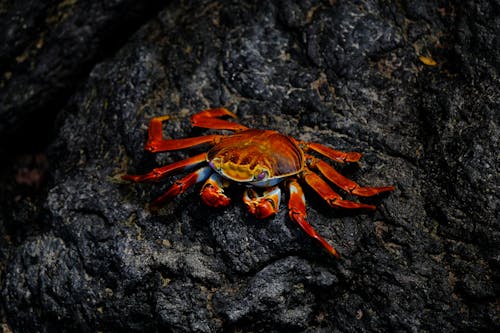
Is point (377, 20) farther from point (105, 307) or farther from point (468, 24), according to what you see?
point (105, 307)

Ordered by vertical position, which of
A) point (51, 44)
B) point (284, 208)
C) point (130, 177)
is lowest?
point (284, 208)

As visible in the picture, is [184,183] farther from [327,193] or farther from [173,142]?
[327,193]

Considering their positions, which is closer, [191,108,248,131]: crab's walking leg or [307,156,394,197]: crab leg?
[307,156,394,197]: crab leg

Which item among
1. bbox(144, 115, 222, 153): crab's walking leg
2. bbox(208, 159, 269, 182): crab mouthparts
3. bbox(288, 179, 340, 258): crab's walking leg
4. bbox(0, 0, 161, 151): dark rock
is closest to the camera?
bbox(288, 179, 340, 258): crab's walking leg

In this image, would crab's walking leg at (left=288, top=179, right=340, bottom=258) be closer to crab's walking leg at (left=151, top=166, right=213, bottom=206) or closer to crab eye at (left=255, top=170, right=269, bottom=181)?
crab eye at (left=255, top=170, right=269, bottom=181)

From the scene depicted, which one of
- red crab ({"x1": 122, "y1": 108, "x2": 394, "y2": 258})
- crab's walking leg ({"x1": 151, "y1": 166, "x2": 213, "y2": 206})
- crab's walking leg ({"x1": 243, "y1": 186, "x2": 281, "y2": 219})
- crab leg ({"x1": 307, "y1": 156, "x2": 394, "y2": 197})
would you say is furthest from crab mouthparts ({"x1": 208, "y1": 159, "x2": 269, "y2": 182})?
crab leg ({"x1": 307, "y1": 156, "x2": 394, "y2": 197})

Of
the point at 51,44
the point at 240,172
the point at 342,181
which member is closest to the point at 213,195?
the point at 240,172

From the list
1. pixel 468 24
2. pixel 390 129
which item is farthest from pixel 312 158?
pixel 468 24

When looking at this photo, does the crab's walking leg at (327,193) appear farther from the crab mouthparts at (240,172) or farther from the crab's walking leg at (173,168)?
the crab's walking leg at (173,168)
